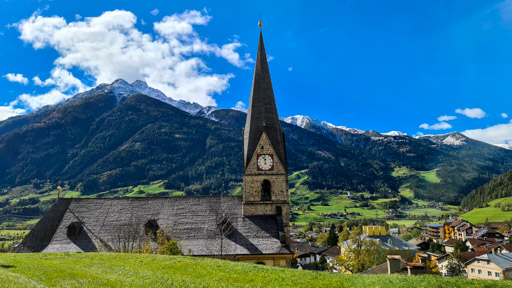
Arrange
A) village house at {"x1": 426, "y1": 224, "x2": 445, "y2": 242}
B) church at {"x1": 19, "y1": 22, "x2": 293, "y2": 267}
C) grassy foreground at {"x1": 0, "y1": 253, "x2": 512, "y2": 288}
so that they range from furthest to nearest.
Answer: village house at {"x1": 426, "y1": 224, "x2": 445, "y2": 242}, church at {"x1": 19, "y1": 22, "x2": 293, "y2": 267}, grassy foreground at {"x1": 0, "y1": 253, "x2": 512, "y2": 288}

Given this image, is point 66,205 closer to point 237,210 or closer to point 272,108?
point 237,210

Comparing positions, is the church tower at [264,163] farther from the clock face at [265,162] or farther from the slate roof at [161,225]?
the slate roof at [161,225]

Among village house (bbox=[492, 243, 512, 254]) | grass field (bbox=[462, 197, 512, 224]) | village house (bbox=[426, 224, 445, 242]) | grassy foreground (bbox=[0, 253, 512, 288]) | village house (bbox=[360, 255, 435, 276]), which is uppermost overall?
grassy foreground (bbox=[0, 253, 512, 288])

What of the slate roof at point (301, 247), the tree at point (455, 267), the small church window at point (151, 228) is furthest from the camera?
the slate roof at point (301, 247)

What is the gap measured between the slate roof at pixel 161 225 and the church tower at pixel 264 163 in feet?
4.32

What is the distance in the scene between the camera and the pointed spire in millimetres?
38094

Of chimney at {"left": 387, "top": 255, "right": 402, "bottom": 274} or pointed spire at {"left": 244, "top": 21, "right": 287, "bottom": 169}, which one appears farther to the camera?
pointed spire at {"left": 244, "top": 21, "right": 287, "bottom": 169}

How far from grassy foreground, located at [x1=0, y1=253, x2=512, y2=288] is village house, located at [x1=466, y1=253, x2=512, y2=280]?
2323 inches

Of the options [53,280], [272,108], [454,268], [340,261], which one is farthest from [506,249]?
[53,280]

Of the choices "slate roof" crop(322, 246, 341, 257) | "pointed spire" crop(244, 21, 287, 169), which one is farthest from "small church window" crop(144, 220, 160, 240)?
"slate roof" crop(322, 246, 341, 257)

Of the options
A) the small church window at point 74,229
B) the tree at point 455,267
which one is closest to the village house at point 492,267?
the tree at point 455,267

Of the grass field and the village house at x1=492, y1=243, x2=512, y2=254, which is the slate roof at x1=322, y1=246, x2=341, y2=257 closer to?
the village house at x1=492, y1=243, x2=512, y2=254

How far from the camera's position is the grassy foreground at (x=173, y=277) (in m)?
14.9

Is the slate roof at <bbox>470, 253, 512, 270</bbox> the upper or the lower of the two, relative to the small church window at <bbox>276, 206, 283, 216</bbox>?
lower
